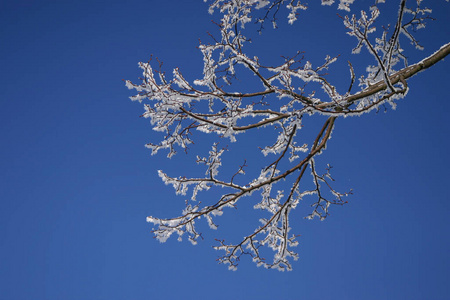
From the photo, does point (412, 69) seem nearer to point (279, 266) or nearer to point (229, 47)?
point (229, 47)

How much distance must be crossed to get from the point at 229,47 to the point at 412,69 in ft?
7.18

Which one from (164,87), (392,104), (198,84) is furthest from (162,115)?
(392,104)

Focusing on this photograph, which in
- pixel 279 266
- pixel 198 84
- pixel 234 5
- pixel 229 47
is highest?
pixel 234 5

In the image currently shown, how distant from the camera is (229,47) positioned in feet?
12.4

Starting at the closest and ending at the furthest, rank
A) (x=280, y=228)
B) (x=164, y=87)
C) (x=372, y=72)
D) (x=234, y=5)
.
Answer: (x=164, y=87) < (x=234, y=5) < (x=372, y=72) < (x=280, y=228)

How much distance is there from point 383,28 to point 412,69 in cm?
63

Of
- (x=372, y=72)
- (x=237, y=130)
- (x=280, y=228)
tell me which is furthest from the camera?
(x=280, y=228)

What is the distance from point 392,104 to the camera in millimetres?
3184

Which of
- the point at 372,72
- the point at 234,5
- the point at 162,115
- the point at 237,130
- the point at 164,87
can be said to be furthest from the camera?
the point at 372,72

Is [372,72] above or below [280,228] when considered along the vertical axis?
above

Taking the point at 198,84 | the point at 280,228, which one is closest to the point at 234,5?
the point at 198,84

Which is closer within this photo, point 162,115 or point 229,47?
point 162,115

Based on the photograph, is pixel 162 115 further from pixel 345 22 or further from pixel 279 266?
pixel 279 266

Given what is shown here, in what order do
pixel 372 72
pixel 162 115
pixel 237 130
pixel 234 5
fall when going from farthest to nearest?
pixel 372 72
pixel 234 5
pixel 237 130
pixel 162 115
